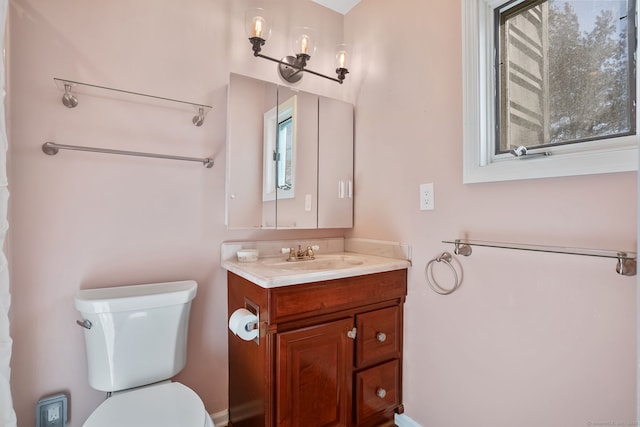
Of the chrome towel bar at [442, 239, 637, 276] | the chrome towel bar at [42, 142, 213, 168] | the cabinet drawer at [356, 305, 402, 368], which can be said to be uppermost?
the chrome towel bar at [42, 142, 213, 168]

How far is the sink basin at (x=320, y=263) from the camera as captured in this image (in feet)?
5.11

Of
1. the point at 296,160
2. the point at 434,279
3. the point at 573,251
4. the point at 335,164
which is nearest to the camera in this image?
the point at 573,251

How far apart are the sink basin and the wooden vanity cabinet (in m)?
0.16

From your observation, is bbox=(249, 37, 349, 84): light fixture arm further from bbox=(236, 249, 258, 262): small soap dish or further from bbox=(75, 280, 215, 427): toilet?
bbox=(75, 280, 215, 427): toilet

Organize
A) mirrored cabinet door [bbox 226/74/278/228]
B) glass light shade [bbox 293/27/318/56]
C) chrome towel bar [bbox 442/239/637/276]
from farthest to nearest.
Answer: glass light shade [bbox 293/27/318/56] < mirrored cabinet door [bbox 226/74/278/228] < chrome towel bar [bbox 442/239/637/276]

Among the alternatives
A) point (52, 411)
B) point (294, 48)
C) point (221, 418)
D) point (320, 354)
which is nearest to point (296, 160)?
point (294, 48)

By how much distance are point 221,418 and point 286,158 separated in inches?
57.3

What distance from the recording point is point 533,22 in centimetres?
126

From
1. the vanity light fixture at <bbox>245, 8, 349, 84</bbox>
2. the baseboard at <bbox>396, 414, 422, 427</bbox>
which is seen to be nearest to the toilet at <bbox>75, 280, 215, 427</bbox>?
the baseboard at <bbox>396, 414, 422, 427</bbox>

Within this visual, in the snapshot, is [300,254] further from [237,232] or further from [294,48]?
[294,48]

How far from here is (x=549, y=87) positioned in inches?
47.5

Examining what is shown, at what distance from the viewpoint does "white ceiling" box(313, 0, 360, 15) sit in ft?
6.56

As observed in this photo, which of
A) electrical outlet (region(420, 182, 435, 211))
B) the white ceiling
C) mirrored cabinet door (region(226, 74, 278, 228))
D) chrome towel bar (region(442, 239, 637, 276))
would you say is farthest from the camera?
the white ceiling

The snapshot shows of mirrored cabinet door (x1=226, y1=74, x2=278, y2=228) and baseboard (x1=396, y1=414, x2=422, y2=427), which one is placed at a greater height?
mirrored cabinet door (x1=226, y1=74, x2=278, y2=228)
